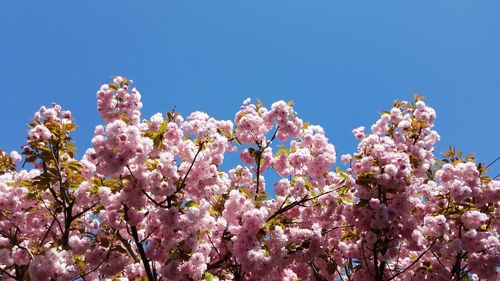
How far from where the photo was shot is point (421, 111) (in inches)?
325

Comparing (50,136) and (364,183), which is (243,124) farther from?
(50,136)

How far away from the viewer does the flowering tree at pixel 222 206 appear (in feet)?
19.7

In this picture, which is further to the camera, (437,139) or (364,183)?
(437,139)

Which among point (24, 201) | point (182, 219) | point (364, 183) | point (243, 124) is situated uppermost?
point (243, 124)

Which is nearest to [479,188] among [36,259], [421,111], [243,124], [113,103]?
[421,111]

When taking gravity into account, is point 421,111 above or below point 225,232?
above

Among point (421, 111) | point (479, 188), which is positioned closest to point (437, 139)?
point (421, 111)

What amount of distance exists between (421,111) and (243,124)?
3513 mm

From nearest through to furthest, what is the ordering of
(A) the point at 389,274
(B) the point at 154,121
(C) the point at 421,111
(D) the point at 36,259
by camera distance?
(D) the point at 36,259
(B) the point at 154,121
(A) the point at 389,274
(C) the point at 421,111

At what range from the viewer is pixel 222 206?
770 centimetres

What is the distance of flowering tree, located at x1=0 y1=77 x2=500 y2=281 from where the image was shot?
600cm

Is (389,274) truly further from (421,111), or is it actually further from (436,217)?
(421,111)

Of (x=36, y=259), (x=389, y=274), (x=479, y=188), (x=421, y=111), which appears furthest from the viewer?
(x=421, y=111)

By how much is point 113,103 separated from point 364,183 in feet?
14.4
